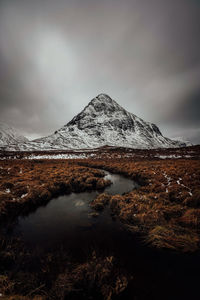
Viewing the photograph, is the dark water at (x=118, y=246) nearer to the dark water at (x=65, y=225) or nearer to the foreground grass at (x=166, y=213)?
the dark water at (x=65, y=225)

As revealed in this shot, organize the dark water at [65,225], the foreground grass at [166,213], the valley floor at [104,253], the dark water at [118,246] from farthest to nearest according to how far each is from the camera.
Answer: the dark water at [65,225], the foreground grass at [166,213], the dark water at [118,246], the valley floor at [104,253]

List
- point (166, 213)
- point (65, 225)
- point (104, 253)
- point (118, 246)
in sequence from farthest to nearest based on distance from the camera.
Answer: point (166, 213), point (65, 225), point (118, 246), point (104, 253)

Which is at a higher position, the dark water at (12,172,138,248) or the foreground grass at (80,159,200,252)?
the foreground grass at (80,159,200,252)

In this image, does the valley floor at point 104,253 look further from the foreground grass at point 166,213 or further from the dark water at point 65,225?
the dark water at point 65,225

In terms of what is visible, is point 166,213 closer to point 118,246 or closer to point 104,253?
point 118,246

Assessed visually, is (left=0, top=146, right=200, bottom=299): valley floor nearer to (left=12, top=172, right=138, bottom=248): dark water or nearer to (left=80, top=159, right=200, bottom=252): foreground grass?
(left=80, top=159, right=200, bottom=252): foreground grass

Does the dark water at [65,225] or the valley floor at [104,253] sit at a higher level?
the valley floor at [104,253]

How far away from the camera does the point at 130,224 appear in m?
7.91

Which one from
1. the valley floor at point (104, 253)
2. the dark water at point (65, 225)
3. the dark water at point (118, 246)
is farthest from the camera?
the dark water at point (65, 225)

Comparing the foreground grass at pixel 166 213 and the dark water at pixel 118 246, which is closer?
the dark water at pixel 118 246

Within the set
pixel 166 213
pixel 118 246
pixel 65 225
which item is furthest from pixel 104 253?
pixel 166 213

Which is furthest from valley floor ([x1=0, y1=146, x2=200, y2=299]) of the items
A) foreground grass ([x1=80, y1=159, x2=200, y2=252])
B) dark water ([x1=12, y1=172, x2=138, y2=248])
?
dark water ([x1=12, y1=172, x2=138, y2=248])

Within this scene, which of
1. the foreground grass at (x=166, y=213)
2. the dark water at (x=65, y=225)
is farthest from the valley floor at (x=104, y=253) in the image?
the dark water at (x=65, y=225)

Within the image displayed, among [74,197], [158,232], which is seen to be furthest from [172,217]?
[74,197]
